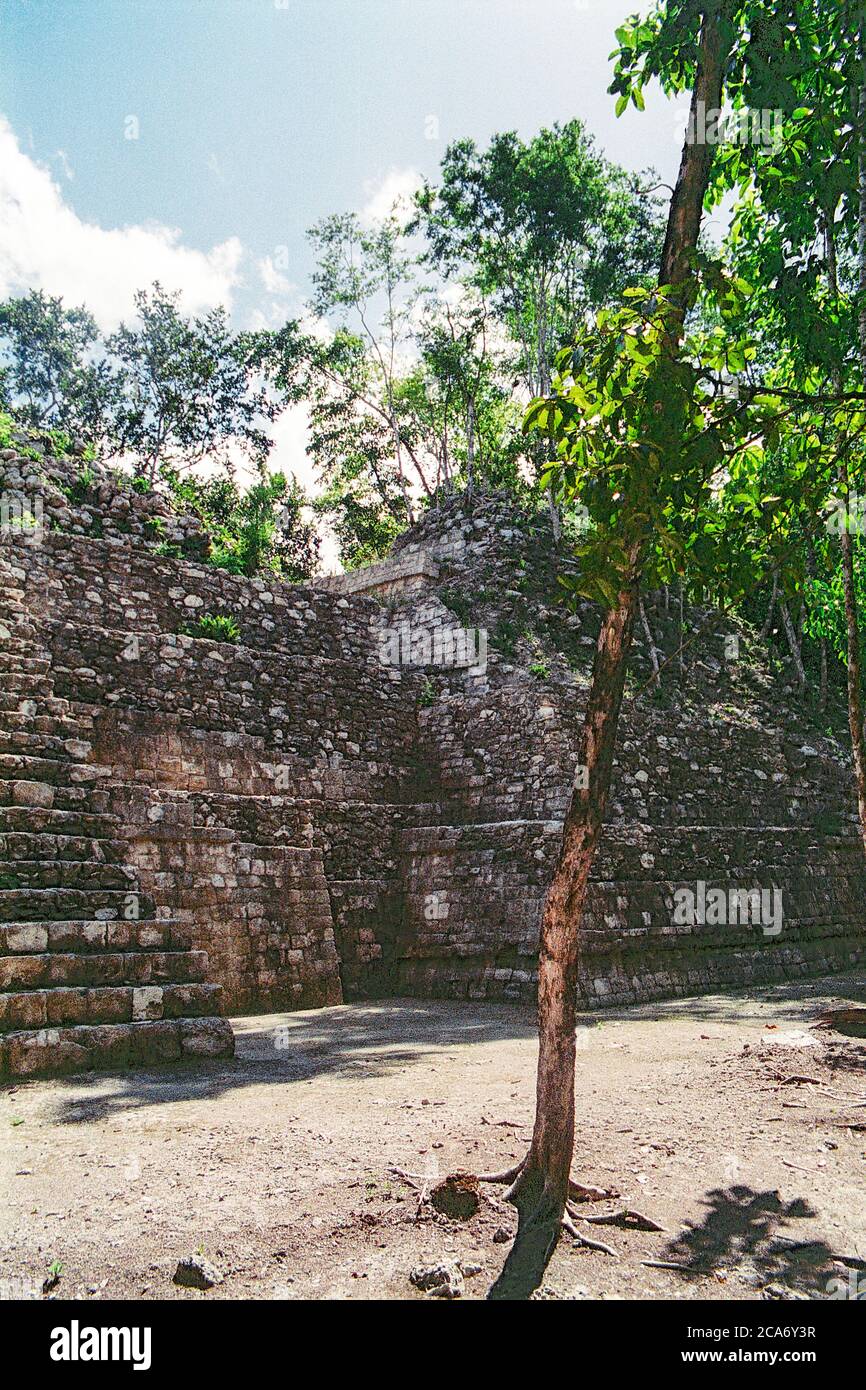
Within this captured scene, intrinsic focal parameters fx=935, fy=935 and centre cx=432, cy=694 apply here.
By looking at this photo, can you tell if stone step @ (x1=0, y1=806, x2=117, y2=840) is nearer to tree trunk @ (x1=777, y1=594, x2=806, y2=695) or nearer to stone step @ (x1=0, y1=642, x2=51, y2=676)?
stone step @ (x1=0, y1=642, x2=51, y2=676)

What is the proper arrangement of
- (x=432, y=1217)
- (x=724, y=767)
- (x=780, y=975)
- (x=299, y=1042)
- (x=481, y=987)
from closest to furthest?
(x=432, y=1217) < (x=299, y=1042) < (x=481, y=987) < (x=780, y=975) < (x=724, y=767)

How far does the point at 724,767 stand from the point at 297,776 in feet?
22.7

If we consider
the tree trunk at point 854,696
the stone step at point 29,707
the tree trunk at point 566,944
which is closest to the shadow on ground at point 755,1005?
the tree trunk at point 854,696

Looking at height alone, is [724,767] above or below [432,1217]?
above

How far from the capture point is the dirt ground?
10.8 ft

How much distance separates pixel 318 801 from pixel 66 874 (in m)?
4.84

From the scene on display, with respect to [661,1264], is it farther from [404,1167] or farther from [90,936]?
[90,936]

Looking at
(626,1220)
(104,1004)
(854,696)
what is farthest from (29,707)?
(854,696)

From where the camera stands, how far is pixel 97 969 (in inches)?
259

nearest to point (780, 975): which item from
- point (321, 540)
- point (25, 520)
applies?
point (25, 520)

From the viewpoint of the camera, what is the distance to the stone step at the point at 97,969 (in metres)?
6.23

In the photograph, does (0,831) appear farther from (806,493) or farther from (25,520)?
(806,493)

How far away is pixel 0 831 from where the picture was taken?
23.5 feet

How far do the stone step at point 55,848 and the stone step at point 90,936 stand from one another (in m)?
0.60
